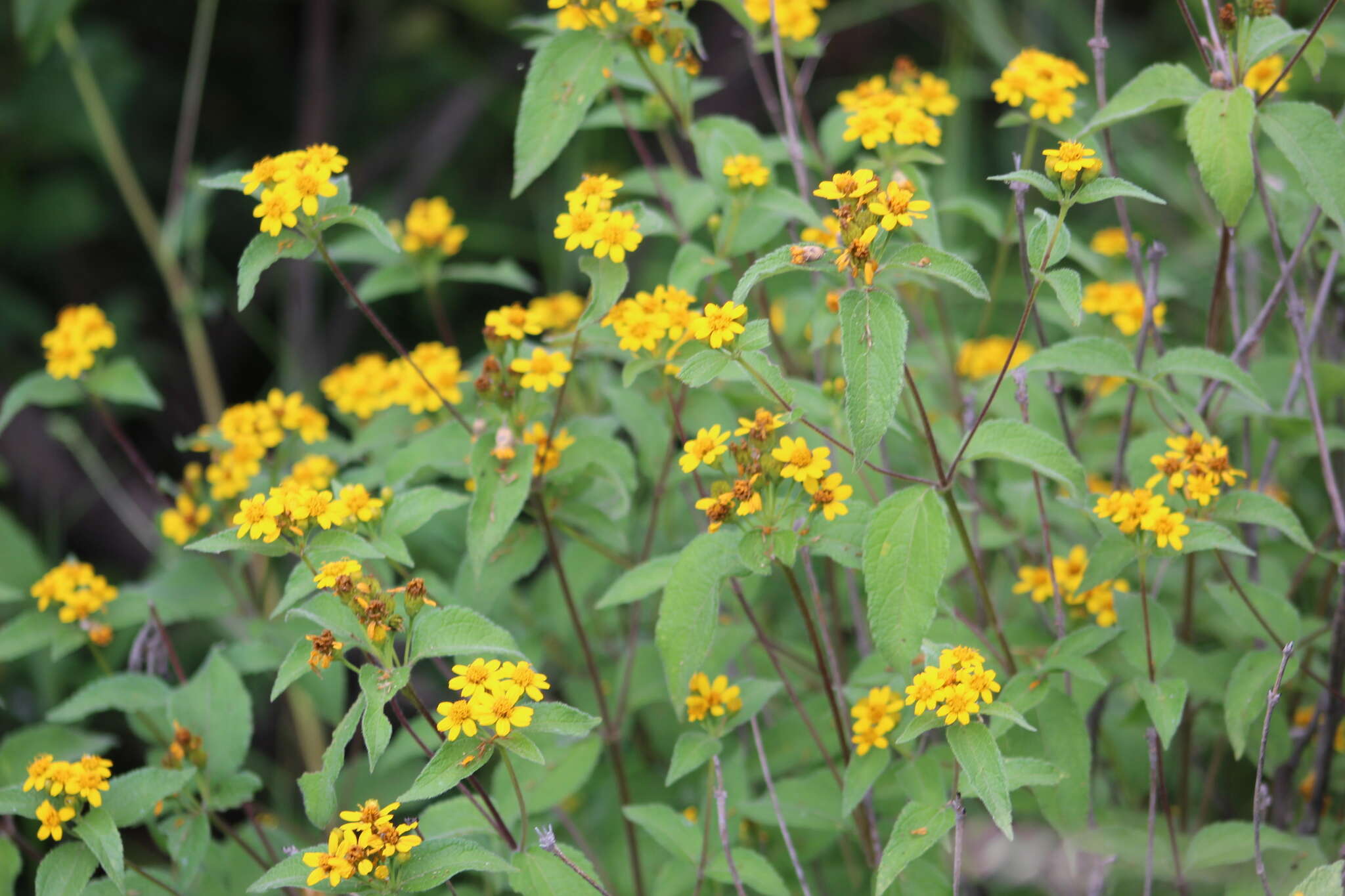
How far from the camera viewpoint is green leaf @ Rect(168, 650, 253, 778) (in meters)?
1.57

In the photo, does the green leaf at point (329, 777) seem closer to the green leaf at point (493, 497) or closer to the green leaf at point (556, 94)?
the green leaf at point (493, 497)

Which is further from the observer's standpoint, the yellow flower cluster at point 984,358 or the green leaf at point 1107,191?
the yellow flower cluster at point 984,358

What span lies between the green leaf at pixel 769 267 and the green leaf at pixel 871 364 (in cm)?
7

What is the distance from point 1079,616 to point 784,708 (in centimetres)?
52

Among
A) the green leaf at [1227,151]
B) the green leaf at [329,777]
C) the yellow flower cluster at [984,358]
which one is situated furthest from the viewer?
the yellow flower cluster at [984,358]

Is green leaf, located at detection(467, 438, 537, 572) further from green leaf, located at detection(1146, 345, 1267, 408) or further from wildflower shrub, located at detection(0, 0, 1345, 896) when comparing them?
green leaf, located at detection(1146, 345, 1267, 408)

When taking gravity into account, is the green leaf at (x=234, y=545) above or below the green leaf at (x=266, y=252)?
below

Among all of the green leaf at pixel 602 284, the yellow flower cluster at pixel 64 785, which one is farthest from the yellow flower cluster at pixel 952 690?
the yellow flower cluster at pixel 64 785

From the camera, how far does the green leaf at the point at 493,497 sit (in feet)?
4.83

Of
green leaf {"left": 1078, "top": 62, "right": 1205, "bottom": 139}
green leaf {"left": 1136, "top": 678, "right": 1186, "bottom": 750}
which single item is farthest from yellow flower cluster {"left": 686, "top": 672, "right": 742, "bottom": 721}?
green leaf {"left": 1078, "top": 62, "right": 1205, "bottom": 139}

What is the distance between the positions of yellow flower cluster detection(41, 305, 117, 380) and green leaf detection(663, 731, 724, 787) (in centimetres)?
110

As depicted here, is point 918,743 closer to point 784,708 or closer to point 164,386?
point 784,708

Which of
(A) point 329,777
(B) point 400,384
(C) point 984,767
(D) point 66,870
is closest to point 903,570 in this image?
(C) point 984,767

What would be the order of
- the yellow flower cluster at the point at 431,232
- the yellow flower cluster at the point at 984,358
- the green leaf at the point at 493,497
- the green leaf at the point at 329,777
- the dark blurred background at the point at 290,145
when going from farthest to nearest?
the dark blurred background at the point at 290,145
the yellow flower cluster at the point at 984,358
the yellow flower cluster at the point at 431,232
the green leaf at the point at 493,497
the green leaf at the point at 329,777
